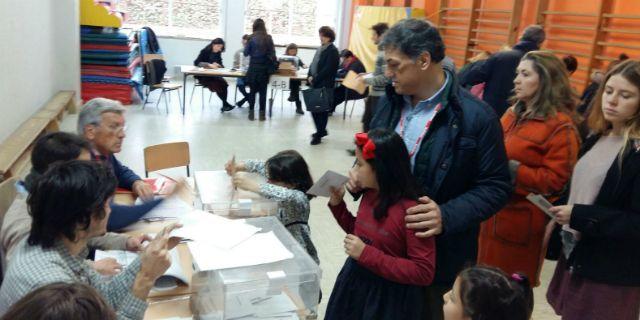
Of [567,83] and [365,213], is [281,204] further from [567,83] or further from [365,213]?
[567,83]

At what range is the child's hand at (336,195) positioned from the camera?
191 cm

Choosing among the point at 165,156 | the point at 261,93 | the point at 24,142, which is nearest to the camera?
the point at 165,156

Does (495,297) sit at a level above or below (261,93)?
above

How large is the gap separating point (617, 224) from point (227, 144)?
5119 millimetres

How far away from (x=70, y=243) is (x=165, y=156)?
79.6 inches

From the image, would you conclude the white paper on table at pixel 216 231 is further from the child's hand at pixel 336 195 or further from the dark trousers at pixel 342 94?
the dark trousers at pixel 342 94

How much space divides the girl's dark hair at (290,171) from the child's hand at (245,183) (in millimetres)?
120

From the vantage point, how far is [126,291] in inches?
59.9

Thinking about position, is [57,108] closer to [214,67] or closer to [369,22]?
[214,67]

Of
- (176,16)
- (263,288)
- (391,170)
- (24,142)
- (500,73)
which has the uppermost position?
(176,16)

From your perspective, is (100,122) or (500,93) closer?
(100,122)

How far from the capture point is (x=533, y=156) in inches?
94.0

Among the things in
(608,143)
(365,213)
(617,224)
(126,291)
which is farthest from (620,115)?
(126,291)

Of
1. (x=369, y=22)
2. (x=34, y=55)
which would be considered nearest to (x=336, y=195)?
(x=34, y=55)
